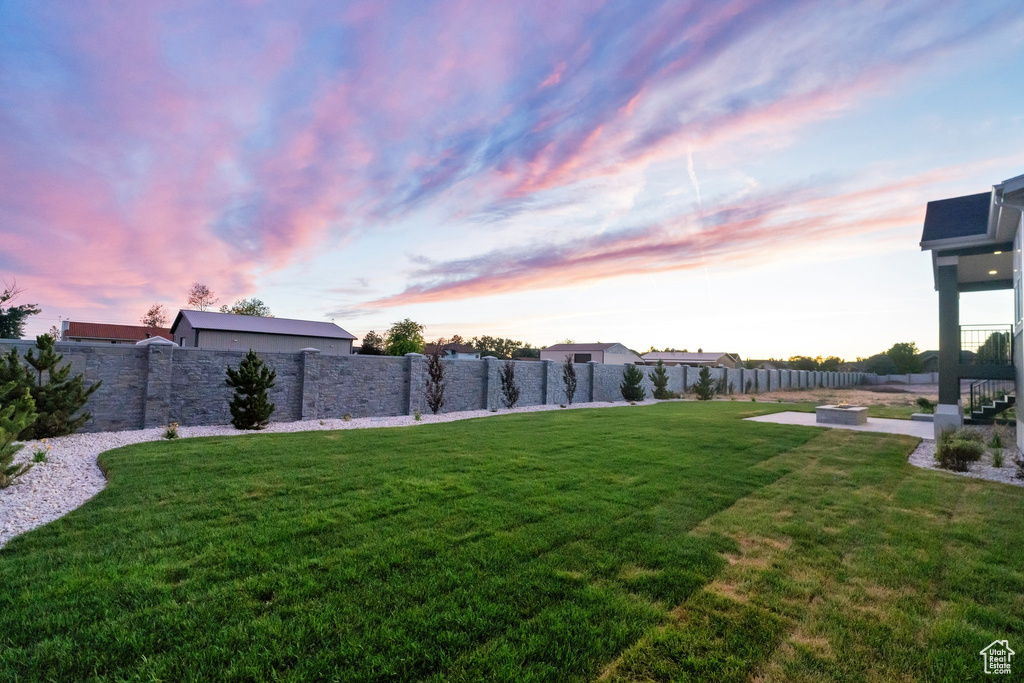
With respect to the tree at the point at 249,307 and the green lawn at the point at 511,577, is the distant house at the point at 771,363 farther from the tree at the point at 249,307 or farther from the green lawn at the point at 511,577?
the tree at the point at 249,307

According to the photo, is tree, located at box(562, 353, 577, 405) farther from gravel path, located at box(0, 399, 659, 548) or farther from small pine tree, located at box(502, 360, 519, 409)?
gravel path, located at box(0, 399, 659, 548)

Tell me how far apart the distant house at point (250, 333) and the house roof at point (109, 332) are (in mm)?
14239

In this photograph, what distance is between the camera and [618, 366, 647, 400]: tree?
23.5m

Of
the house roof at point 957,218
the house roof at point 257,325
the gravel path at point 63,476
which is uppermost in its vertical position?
the house roof at point 957,218

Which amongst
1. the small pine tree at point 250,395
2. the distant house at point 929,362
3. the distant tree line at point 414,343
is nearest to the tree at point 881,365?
the distant house at point 929,362

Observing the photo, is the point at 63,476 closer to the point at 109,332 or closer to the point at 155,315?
the point at 109,332

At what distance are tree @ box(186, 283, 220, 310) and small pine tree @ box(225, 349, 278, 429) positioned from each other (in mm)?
49272

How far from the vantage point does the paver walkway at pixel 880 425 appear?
1212 centimetres

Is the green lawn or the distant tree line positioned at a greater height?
the distant tree line

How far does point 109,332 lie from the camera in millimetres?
46531

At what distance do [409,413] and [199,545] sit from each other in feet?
38.2

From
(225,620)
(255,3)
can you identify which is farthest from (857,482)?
(255,3)

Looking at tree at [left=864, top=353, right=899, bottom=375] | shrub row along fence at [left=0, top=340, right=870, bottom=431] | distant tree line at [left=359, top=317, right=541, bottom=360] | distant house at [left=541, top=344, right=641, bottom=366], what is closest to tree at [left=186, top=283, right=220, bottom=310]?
distant tree line at [left=359, top=317, right=541, bottom=360]

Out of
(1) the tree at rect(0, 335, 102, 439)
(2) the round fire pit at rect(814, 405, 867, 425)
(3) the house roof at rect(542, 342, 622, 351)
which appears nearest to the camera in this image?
(1) the tree at rect(0, 335, 102, 439)
